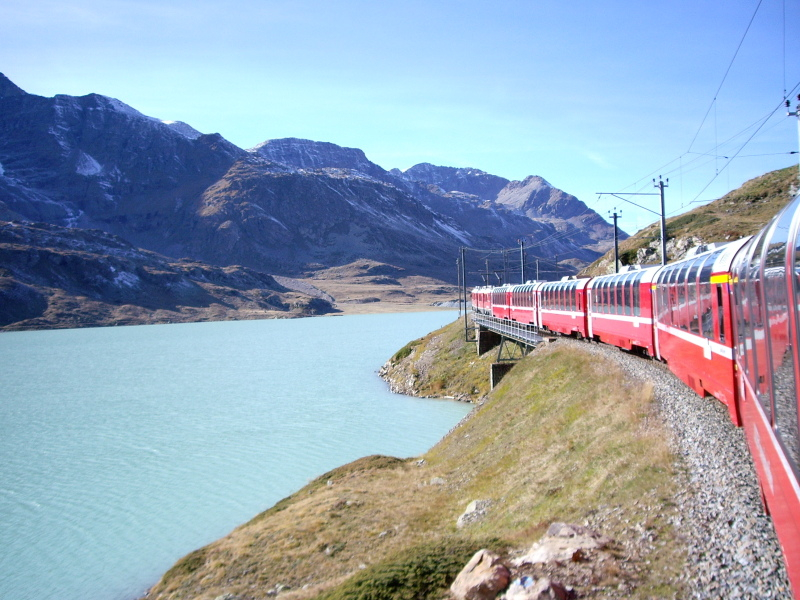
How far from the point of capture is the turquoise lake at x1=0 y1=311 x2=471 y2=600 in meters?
23.9

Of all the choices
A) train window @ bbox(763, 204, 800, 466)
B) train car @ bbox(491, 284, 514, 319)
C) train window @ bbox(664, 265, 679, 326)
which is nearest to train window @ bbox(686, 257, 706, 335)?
train window @ bbox(664, 265, 679, 326)

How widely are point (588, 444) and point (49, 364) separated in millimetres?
92620

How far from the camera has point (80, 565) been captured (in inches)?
907

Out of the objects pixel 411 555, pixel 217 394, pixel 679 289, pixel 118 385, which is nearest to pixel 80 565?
pixel 411 555

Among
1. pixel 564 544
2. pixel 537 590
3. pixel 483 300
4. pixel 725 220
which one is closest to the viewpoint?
pixel 537 590

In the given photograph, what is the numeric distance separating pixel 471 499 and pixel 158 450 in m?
26.4

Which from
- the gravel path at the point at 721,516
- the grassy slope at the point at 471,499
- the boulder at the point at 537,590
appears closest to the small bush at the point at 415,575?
the grassy slope at the point at 471,499

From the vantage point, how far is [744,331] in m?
9.20

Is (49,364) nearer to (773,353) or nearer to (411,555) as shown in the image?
(411,555)

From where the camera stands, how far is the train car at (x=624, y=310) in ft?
77.0

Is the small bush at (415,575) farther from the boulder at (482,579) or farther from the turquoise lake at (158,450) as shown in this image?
the turquoise lake at (158,450)

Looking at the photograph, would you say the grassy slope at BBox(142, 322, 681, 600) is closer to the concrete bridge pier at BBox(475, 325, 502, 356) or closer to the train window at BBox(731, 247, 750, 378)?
the train window at BBox(731, 247, 750, 378)

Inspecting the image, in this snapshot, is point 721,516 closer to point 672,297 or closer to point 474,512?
point 474,512

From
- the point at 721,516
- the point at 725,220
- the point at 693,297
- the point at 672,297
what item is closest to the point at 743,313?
the point at 721,516
